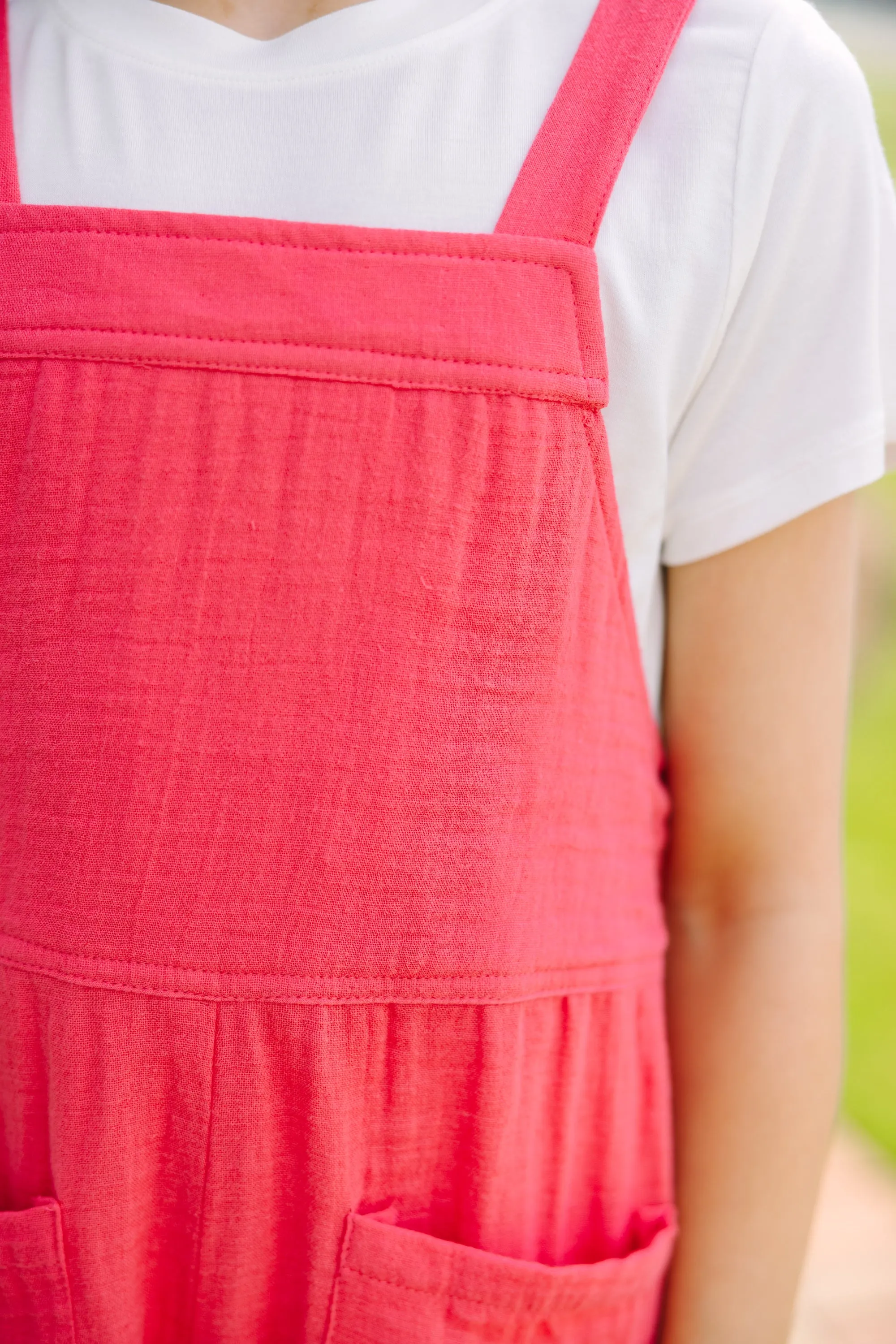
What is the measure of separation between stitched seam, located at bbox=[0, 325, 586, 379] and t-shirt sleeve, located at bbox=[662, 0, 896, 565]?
0.38 ft

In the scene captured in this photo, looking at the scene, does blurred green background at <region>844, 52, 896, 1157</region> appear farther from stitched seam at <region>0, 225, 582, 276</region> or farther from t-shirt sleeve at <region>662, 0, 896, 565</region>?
stitched seam at <region>0, 225, 582, 276</region>

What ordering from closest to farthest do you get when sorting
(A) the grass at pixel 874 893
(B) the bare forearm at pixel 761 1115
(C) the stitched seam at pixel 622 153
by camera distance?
(C) the stitched seam at pixel 622 153
(B) the bare forearm at pixel 761 1115
(A) the grass at pixel 874 893

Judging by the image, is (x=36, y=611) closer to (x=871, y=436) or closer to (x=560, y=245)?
(x=560, y=245)

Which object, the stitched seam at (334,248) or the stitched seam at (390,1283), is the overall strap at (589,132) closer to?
the stitched seam at (334,248)

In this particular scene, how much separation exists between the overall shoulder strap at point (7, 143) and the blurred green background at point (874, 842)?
1402mm

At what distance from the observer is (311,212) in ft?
2.16

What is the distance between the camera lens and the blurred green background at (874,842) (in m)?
2.41

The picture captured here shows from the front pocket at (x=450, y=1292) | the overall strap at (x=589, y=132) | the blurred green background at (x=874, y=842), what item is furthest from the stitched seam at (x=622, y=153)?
the blurred green background at (x=874, y=842)

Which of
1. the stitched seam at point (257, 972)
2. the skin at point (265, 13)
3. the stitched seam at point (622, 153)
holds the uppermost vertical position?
the skin at point (265, 13)

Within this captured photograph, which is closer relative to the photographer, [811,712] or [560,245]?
[560,245]

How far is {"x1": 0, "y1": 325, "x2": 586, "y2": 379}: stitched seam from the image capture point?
0.62 metres

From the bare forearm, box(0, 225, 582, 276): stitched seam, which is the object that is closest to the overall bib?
box(0, 225, 582, 276): stitched seam

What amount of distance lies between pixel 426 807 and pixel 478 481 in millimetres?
175

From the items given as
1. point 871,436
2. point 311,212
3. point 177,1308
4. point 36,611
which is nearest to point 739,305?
point 871,436
